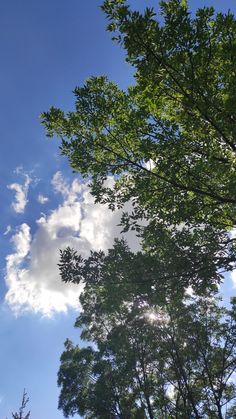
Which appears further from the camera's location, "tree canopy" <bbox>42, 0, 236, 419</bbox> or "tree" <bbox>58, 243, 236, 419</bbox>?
"tree" <bbox>58, 243, 236, 419</bbox>

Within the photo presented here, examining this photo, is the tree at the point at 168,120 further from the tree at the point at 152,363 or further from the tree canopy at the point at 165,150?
the tree at the point at 152,363

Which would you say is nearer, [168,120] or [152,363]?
[168,120]

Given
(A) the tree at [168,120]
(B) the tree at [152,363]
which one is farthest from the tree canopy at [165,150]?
(B) the tree at [152,363]

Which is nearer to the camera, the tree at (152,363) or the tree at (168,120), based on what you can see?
the tree at (168,120)

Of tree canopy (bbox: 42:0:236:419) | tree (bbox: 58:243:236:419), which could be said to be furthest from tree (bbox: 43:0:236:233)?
tree (bbox: 58:243:236:419)

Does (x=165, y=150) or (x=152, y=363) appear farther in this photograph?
(x=152, y=363)

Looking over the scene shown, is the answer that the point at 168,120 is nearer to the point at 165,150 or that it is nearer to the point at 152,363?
the point at 165,150

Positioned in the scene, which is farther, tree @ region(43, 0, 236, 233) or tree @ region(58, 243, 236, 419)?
tree @ region(58, 243, 236, 419)

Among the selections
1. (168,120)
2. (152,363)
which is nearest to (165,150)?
(168,120)

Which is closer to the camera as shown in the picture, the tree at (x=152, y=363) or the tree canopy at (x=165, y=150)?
the tree canopy at (x=165, y=150)

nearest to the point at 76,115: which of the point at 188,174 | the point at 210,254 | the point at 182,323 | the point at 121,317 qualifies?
the point at 188,174

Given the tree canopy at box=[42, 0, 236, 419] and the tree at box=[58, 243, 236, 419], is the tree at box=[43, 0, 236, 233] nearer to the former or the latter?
the tree canopy at box=[42, 0, 236, 419]

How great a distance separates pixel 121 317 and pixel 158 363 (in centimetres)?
378

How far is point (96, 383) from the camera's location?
24531 millimetres
